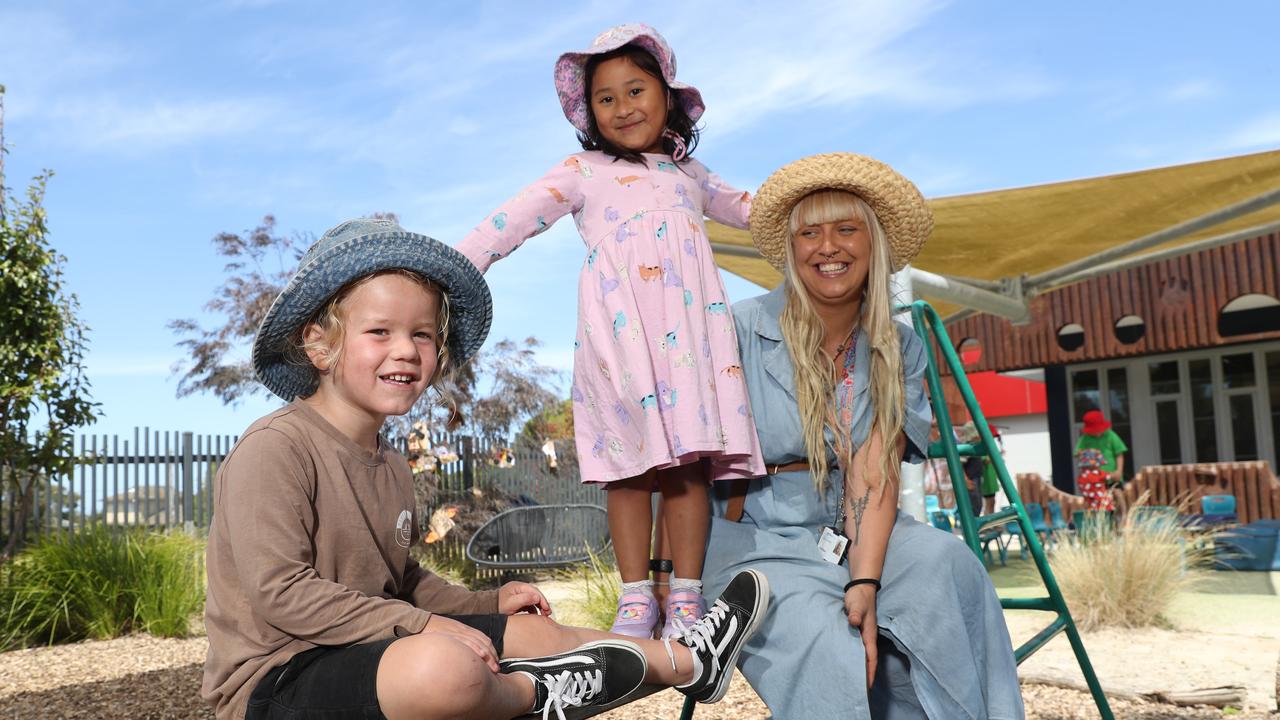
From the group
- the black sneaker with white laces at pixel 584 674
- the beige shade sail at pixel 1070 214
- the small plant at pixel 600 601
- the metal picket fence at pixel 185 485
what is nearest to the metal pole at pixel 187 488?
the metal picket fence at pixel 185 485

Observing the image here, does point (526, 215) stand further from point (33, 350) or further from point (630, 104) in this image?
point (33, 350)

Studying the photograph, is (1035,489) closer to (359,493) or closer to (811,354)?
(811,354)

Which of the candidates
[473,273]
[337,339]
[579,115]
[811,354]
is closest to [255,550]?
[337,339]

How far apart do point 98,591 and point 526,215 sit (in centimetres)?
696

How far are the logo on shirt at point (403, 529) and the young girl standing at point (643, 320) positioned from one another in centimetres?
47

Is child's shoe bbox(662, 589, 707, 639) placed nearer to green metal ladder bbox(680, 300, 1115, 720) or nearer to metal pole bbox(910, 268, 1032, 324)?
green metal ladder bbox(680, 300, 1115, 720)

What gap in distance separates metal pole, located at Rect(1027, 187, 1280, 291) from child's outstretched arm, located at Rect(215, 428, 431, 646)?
5460 millimetres

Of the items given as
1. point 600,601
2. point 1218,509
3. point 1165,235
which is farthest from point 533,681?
point 1218,509

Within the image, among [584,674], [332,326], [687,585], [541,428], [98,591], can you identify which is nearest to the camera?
[584,674]

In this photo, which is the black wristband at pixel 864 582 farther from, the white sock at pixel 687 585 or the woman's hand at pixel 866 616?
the white sock at pixel 687 585

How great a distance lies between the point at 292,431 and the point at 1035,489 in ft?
37.6

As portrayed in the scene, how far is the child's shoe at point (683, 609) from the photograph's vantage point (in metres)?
2.25

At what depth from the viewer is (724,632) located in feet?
6.89

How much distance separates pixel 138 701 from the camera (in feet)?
17.2
